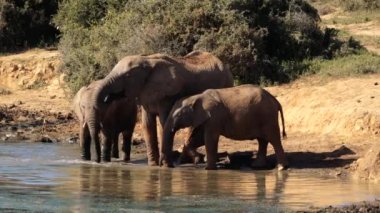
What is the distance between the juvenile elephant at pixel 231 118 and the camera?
55.4ft

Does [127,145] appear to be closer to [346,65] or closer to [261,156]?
[261,156]

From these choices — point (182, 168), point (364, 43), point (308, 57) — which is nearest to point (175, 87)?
point (182, 168)

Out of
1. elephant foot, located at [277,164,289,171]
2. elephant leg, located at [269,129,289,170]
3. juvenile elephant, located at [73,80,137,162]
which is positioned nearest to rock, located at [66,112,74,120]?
juvenile elephant, located at [73,80,137,162]

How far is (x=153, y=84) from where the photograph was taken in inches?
699

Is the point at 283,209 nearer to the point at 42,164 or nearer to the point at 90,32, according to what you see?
the point at 42,164

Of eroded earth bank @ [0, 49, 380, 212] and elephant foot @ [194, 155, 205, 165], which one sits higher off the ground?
eroded earth bank @ [0, 49, 380, 212]

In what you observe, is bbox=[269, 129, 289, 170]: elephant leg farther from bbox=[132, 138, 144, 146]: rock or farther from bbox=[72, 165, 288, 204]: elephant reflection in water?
bbox=[132, 138, 144, 146]: rock

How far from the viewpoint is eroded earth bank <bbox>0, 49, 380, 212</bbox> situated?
55.1 ft

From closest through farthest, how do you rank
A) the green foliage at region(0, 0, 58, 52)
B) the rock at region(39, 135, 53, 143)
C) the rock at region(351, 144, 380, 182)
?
the rock at region(351, 144, 380, 182) → the rock at region(39, 135, 53, 143) → the green foliage at region(0, 0, 58, 52)

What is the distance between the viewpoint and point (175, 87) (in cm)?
1788

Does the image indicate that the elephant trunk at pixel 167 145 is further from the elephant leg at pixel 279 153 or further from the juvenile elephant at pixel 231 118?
the elephant leg at pixel 279 153

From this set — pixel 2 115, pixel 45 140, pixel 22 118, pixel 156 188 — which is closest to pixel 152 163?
pixel 156 188

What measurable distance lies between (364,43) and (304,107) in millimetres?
8155

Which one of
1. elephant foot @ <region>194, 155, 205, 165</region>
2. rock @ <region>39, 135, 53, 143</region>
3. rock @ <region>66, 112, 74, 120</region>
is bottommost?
elephant foot @ <region>194, 155, 205, 165</region>
